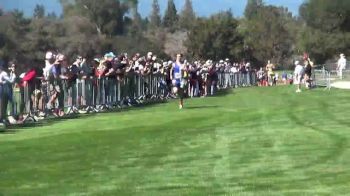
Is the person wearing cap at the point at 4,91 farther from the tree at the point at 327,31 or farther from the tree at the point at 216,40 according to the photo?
the tree at the point at 216,40

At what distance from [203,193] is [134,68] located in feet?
75.7

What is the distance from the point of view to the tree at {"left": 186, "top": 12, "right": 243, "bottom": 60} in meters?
108

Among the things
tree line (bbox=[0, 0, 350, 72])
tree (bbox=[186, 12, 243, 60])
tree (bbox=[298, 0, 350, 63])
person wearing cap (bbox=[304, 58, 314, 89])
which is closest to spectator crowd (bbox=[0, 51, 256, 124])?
person wearing cap (bbox=[304, 58, 314, 89])

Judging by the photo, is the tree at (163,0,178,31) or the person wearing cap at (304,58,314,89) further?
the tree at (163,0,178,31)

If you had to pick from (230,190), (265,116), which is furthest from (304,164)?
(265,116)

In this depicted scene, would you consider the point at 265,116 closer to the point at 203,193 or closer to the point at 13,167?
the point at 13,167

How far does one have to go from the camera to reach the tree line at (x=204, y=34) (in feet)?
305

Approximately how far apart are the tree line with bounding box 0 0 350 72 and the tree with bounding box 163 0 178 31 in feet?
121

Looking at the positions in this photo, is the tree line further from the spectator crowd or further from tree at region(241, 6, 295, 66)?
the spectator crowd

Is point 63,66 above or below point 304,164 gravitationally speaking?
above

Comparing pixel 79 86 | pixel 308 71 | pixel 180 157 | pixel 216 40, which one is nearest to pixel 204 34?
pixel 216 40

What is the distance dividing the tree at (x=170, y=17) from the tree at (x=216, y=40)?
61.7 m

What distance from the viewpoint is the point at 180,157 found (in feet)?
41.9

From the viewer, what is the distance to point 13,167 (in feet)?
39.2
